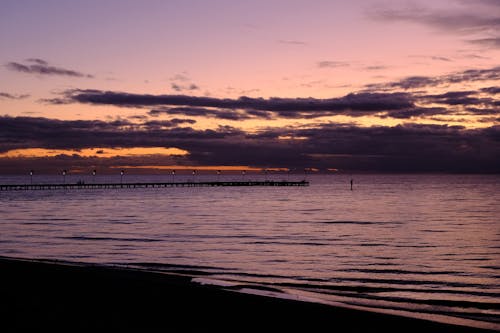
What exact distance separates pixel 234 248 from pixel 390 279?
13445 millimetres

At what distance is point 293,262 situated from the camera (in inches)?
1178

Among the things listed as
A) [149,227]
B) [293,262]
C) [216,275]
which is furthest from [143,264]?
[149,227]

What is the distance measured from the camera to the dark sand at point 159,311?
448 inches

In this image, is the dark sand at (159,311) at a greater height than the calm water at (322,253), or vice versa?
the dark sand at (159,311)

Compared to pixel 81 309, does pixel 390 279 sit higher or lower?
lower

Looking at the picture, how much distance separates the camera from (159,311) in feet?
42.2

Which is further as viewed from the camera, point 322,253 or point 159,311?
point 322,253

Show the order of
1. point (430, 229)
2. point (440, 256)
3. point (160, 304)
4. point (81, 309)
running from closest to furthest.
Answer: point (81, 309), point (160, 304), point (440, 256), point (430, 229)

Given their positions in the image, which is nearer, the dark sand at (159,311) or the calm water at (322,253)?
the dark sand at (159,311)

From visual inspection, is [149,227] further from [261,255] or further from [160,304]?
[160,304]

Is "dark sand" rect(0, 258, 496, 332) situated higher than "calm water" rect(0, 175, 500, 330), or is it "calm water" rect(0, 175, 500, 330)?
"dark sand" rect(0, 258, 496, 332)

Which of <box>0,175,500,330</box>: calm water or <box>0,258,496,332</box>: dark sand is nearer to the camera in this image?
<box>0,258,496,332</box>: dark sand

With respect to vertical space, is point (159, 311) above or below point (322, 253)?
above

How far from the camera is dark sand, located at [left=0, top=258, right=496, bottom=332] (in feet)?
37.4
